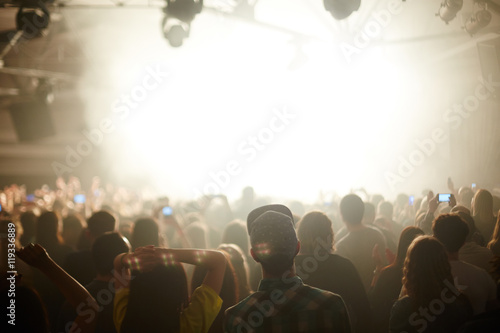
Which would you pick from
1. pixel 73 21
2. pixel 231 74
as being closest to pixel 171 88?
pixel 231 74

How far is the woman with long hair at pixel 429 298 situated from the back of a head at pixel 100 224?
2.38m

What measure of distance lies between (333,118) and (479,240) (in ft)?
39.9

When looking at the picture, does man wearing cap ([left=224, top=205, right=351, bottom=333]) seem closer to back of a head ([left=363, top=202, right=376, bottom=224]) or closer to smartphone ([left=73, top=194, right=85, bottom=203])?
back of a head ([left=363, top=202, right=376, bottom=224])

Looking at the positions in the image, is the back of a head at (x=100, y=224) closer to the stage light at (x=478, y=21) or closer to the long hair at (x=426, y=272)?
the long hair at (x=426, y=272)

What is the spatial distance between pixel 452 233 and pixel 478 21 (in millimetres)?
5422

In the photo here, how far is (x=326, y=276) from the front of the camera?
9.62ft

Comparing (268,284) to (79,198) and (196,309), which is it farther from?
(79,198)

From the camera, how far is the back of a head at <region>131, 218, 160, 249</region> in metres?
3.65

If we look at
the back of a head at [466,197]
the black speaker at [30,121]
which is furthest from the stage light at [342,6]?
the black speaker at [30,121]

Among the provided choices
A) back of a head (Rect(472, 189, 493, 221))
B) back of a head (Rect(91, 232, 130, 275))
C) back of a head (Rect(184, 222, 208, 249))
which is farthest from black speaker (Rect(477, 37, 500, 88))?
back of a head (Rect(91, 232, 130, 275))

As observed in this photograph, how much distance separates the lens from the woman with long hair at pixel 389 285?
3.18 meters

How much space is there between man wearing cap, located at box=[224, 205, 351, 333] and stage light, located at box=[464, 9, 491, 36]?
6.53 metres

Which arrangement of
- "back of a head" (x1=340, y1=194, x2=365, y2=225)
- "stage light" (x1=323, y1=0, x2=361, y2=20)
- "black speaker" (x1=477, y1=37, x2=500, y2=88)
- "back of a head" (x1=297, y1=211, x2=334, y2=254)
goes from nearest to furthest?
"back of a head" (x1=297, y1=211, x2=334, y2=254), "back of a head" (x1=340, y1=194, x2=365, y2=225), "stage light" (x1=323, y1=0, x2=361, y2=20), "black speaker" (x1=477, y1=37, x2=500, y2=88)

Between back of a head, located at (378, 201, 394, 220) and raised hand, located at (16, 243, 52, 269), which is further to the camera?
back of a head, located at (378, 201, 394, 220)
